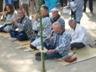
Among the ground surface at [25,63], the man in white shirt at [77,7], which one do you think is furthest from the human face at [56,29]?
the man in white shirt at [77,7]

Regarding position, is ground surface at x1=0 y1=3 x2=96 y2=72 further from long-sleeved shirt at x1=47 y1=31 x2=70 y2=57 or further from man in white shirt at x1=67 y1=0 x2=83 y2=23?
man in white shirt at x1=67 y1=0 x2=83 y2=23

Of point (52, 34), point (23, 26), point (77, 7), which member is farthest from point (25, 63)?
point (77, 7)

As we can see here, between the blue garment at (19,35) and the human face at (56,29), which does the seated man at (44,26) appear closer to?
the blue garment at (19,35)

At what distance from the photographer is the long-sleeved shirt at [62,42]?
5570mm

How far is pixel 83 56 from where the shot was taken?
5.95 metres

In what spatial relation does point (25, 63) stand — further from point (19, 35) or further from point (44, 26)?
point (19, 35)

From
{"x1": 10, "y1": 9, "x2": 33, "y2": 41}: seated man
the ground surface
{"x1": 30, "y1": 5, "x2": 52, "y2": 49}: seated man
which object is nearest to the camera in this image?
the ground surface

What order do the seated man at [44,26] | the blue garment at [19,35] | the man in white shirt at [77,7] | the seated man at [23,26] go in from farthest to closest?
the man in white shirt at [77,7] → the blue garment at [19,35] → the seated man at [23,26] → the seated man at [44,26]

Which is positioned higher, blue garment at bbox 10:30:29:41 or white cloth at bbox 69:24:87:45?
white cloth at bbox 69:24:87:45

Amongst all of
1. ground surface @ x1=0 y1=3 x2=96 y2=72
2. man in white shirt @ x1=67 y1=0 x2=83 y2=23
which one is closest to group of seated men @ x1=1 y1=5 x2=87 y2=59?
ground surface @ x1=0 y1=3 x2=96 y2=72

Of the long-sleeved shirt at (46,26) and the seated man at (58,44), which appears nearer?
the seated man at (58,44)

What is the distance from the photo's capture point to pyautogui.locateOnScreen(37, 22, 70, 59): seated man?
5.57 meters

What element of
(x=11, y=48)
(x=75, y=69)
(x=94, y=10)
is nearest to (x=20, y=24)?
→ (x=11, y=48)

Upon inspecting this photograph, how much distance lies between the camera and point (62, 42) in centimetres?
561
